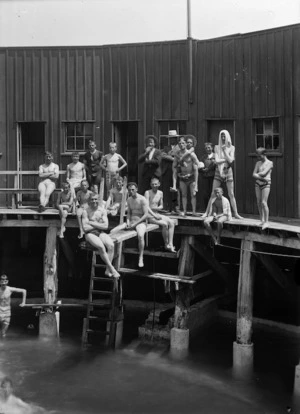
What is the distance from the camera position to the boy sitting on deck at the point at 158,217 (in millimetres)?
17938

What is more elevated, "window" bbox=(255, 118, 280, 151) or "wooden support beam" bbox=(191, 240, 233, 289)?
"window" bbox=(255, 118, 280, 151)

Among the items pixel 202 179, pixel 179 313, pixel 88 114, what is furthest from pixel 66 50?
pixel 179 313

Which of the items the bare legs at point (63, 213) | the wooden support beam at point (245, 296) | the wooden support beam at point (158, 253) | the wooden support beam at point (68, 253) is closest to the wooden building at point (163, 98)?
the wooden support beam at point (245, 296)

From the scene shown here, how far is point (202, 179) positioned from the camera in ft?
69.6

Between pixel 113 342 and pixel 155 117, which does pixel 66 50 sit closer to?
pixel 155 117

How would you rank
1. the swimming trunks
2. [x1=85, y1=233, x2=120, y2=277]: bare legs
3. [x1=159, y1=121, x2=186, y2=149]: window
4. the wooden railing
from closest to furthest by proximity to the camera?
1. [x1=85, y1=233, x2=120, y2=277]: bare legs
2. the swimming trunks
3. the wooden railing
4. [x1=159, y1=121, x2=186, y2=149]: window

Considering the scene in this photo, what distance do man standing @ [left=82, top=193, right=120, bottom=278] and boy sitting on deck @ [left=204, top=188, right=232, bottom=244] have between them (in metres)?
2.44

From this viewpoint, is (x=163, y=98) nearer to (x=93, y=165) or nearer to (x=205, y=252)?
(x=93, y=165)

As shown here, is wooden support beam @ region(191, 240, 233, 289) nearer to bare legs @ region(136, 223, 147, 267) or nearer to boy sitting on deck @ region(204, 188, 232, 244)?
boy sitting on deck @ region(204, 188, 232, 244)

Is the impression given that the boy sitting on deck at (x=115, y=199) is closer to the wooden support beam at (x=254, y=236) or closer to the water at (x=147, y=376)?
the wooden support beam at (x=254, y=236)

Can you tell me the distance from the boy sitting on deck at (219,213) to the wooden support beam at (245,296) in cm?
67

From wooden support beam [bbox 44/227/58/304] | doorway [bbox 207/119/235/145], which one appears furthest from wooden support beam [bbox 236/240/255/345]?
wooden support beam [bbox 44/227/58/304]

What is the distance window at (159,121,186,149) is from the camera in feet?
70.9

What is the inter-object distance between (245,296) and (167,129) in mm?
5978
